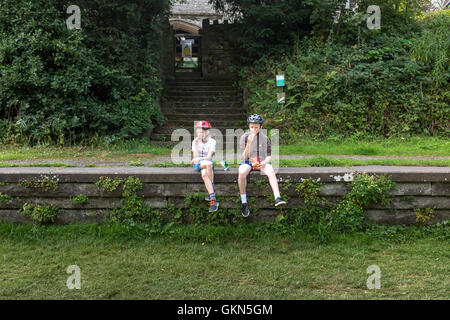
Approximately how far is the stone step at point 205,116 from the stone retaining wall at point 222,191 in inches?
237

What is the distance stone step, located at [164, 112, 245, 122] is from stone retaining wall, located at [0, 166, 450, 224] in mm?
6012

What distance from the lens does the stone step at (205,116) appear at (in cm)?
1080

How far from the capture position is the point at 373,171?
4.74 meters

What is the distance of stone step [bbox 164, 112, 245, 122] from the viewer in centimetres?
1080

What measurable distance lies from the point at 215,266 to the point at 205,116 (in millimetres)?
7352

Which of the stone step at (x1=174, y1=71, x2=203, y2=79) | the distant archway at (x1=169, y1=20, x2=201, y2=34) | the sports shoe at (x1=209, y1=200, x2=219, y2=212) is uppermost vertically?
the distant archway at (x1=169, y1=20, x2=201, y2=34)

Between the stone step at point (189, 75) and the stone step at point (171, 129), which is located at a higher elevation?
the stone step at point (189, 75)
